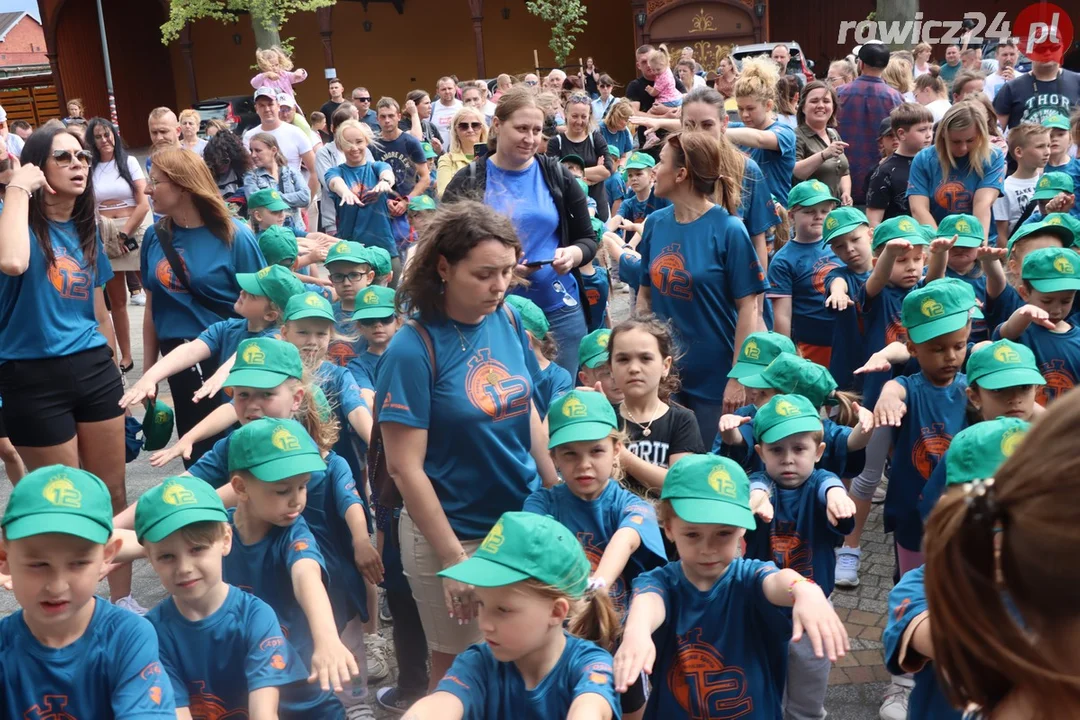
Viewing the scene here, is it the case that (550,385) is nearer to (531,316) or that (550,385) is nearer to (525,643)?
(531,316)

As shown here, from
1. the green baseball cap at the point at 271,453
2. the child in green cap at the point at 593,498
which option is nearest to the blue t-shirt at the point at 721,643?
the child in green cap at the point at 593,498

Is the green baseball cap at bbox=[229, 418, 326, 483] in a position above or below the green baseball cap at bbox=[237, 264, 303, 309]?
below

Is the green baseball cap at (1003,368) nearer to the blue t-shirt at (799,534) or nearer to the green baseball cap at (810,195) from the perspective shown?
the blue t-shirt at (799,534)

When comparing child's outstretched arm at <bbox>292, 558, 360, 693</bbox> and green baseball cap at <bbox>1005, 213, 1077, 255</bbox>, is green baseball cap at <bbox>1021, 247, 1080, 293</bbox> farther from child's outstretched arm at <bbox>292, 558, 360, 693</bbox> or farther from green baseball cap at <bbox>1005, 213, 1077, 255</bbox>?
child's outstretched arm at <bbox>292, 558, 360, 693</bbox>

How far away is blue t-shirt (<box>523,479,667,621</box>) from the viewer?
3.54 metres

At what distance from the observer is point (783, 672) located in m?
3.26

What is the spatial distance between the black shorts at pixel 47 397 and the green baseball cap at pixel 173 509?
6.28 ft

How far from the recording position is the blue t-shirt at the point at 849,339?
5.59 meters

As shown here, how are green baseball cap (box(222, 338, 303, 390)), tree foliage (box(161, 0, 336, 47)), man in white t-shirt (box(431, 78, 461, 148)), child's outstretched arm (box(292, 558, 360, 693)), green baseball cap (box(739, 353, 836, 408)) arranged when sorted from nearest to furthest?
child's outstretched arm (box(292, 558, 360, 693)) → green baseball cap (box(222, 338, 303, 390)) → green baseball cap (box(739, 353, 836, 408)) → man in white t-shirt (box(431, 78, 461, 148)) → tree foliage (box(161, 0, 336, 47))

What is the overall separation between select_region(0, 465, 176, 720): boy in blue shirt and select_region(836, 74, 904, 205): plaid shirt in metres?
7.74

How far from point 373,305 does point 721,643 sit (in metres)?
2.94

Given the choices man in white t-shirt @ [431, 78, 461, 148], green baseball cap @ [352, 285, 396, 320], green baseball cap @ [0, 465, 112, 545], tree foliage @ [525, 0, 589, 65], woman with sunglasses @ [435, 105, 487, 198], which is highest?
tree foliage @ [525, 0, 589, 65]

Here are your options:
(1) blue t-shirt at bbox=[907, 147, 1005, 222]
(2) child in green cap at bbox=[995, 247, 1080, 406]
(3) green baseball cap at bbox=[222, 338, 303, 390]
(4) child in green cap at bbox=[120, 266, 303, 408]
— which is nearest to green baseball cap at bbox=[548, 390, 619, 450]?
(3) green baseball cap at bbox=[222, 338, 303, 390]

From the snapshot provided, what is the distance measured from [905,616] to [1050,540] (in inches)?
47.4
